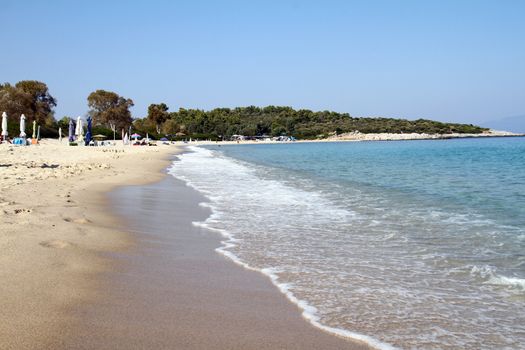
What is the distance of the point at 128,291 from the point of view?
407 cm

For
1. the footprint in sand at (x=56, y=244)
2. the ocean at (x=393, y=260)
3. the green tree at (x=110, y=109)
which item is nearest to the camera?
the ocean at (x=393, y=260)

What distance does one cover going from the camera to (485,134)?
176m

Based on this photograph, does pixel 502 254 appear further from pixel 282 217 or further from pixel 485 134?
pixel 485 134

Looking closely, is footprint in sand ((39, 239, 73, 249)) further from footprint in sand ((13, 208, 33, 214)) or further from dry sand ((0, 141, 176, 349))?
footprint in sand ((13, 208, 33, 214))

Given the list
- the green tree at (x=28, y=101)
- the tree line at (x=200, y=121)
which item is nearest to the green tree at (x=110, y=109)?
the tree line at (x=200, y=121)

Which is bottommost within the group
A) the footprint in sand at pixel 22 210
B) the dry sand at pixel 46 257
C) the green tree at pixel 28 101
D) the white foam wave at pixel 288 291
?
the white foam wave at pixel 288 291

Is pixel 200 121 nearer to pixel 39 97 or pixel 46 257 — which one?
pixel 39 97

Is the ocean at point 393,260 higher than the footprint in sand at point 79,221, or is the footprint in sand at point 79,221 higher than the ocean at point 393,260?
the footprint in sand at point 79,221

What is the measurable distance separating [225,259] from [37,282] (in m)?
2.12

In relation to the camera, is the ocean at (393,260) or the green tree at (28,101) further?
the green tree at (28,101)

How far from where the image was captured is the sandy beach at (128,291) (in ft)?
10.1

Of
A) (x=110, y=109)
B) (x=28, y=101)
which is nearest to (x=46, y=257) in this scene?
(x=28, y=101)

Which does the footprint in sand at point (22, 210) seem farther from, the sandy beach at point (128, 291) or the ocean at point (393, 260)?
the ocean at point (393, 260)

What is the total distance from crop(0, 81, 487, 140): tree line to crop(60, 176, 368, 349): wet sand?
5037 centimetres
